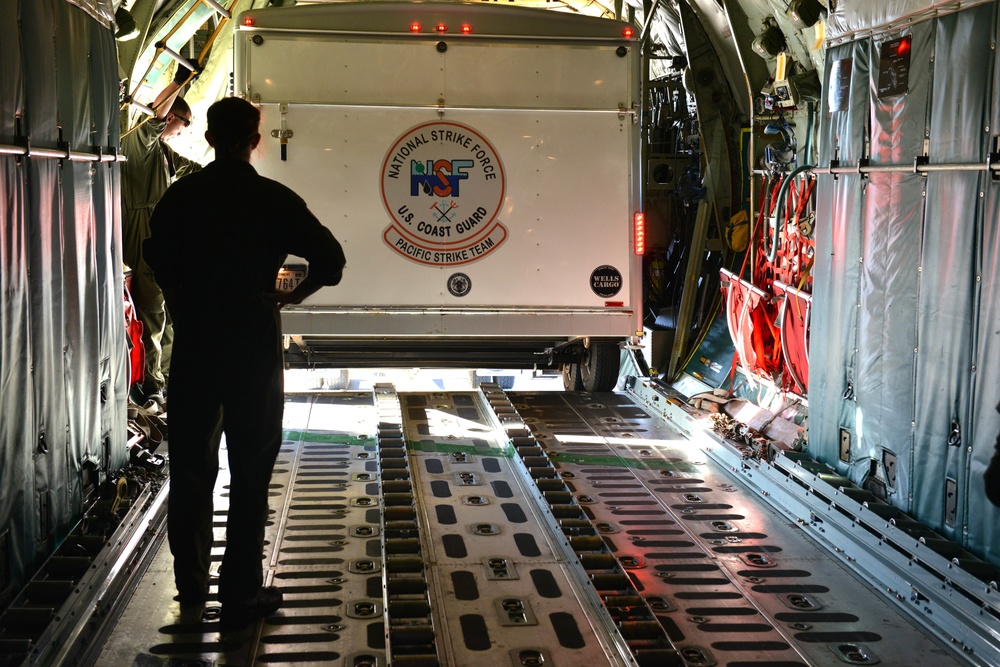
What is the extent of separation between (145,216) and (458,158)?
3.27 meters

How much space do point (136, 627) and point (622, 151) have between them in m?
5.10

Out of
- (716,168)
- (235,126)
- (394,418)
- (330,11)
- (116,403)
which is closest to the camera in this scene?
(235,126)

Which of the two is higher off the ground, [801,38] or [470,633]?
[801,38]

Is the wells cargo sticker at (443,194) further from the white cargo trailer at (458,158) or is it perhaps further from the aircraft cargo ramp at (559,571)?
the aircraft cargo ramp at (559,571)

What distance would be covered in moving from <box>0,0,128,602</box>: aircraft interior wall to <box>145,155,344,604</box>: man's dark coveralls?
700 millimetres

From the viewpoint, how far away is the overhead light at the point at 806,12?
27.4ft

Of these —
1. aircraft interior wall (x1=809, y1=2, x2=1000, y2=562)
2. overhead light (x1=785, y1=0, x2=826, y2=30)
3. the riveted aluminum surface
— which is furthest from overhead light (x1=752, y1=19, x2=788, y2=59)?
the riveted aluminum surface

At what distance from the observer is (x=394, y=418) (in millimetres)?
8797

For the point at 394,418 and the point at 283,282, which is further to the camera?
the point at 394,418

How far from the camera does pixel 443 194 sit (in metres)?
8.17

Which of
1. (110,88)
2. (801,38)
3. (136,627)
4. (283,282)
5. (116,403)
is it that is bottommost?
(136,627)

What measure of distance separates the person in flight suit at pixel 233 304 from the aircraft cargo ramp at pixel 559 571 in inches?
22.3

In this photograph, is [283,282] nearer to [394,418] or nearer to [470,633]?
[394,418]

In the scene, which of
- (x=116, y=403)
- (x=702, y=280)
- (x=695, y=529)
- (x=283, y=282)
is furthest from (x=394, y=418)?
(x=702, y=280)
